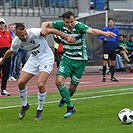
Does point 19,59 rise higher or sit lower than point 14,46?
lower

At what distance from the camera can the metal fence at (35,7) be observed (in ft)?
127

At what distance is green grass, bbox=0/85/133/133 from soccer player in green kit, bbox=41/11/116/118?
48 centimetres

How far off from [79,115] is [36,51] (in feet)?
4.89

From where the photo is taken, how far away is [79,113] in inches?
512

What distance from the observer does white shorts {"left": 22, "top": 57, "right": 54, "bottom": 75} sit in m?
12.3

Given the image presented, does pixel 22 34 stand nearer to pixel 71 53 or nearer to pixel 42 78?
pixel 42 78

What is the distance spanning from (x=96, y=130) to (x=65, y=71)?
2.89m

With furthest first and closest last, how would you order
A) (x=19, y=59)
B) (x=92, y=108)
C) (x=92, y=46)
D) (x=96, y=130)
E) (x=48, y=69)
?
(x=92, y=46) → (x=19, y=59) → (x=92, y=108) → (x=48, y=69) → (x=96, y=130)

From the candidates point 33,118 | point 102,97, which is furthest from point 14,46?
point 102,97

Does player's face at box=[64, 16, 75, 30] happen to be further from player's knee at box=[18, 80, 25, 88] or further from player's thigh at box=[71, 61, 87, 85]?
player's knee at box=[18, 80, 25, 88]

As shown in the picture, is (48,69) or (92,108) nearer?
(48,69)

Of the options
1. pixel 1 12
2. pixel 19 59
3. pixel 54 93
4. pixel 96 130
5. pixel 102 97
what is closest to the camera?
pixel 96 130

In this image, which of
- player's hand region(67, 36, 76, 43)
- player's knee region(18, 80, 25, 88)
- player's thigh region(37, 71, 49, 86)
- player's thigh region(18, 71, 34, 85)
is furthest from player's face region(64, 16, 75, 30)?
player's knee region(18, 80, 25, 88)

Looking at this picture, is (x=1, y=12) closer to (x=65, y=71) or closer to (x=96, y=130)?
(x=65, y=71)
